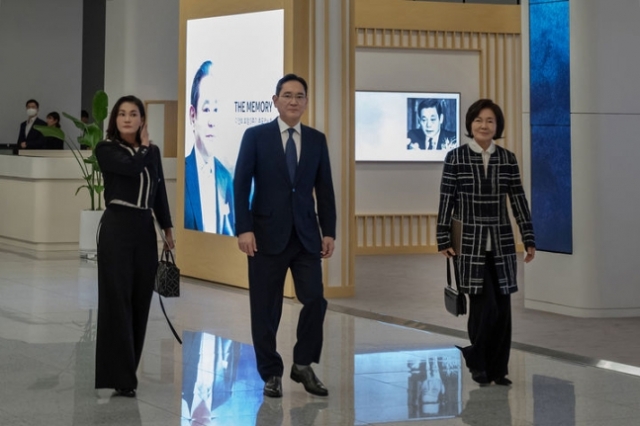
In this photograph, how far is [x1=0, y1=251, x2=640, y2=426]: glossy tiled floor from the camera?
5.69 m

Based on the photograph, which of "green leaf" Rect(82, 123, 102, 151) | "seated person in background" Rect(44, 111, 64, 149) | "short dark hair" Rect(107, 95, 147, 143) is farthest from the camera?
"seated person in background" Rect(44, 111, 64, 149)

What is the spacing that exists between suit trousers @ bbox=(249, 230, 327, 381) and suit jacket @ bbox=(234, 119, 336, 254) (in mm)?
67

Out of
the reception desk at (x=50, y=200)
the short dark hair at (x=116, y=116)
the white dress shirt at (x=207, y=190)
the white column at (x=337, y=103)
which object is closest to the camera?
the short dark hair at (x=116, y=116)

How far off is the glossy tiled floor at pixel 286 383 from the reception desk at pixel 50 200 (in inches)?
213

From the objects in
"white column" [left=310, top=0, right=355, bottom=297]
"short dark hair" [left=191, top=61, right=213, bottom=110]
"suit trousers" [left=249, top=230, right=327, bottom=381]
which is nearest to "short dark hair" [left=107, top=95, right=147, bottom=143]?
"suit trousers" [left=249, top=230, right=327, bottom=381]

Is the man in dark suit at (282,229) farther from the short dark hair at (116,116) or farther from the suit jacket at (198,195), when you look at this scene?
the suit jacket at (198,195)

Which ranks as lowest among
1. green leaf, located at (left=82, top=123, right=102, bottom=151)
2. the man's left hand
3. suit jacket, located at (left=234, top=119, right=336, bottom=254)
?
the man's left hand

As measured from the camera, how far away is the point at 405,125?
15766mm

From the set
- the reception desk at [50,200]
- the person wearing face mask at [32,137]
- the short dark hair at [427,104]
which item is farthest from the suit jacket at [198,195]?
the person wearing face mask at [32,137]

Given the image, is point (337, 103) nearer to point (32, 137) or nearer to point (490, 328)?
point (490, 328)

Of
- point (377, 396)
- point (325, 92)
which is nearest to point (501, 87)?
point (325, 92)

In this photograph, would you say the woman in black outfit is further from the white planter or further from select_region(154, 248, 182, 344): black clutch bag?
the white planter

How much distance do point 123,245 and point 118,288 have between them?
22cm

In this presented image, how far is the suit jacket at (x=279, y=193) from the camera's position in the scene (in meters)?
6.10
